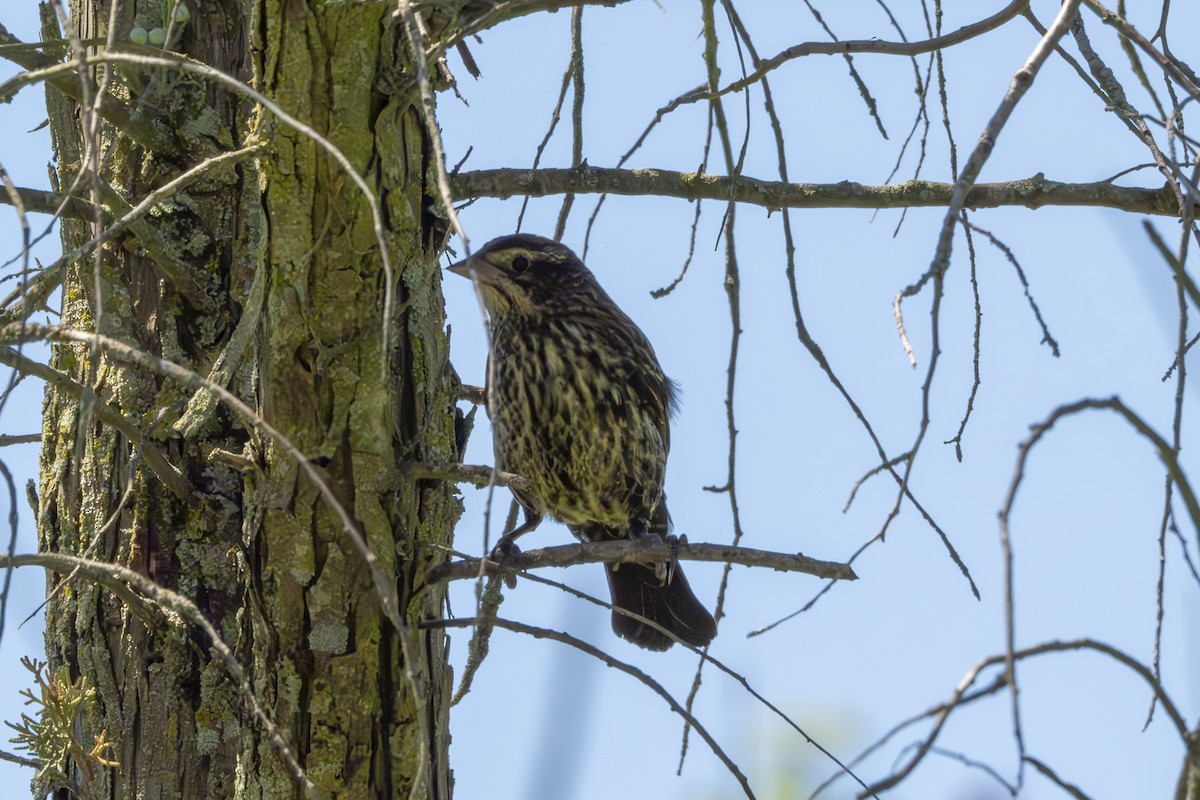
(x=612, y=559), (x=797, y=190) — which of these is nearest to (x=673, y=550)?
(x=612, y=559)

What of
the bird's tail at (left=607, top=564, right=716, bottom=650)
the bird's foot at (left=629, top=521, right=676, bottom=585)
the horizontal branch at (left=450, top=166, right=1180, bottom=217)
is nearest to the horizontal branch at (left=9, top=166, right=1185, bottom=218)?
the horizontal branch at (left=450, top=166, right=1180, bottom=217)

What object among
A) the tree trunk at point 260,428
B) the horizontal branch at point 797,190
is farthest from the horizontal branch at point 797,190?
the tree trunk at point 260,428

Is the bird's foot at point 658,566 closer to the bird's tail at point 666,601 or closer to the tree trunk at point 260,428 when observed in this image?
the bird's tail at point 666,601

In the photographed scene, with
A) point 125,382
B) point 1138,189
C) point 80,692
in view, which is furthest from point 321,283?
point 1138,189

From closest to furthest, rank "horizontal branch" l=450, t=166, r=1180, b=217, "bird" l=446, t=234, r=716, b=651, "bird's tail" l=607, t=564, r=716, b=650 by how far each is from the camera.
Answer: "horizontal branch" l=450, t=166, r=1180, b=217, "bird" l=446, t=234, r=716, b=651, "bird's tail" l=607, t=564, r=716, b=650

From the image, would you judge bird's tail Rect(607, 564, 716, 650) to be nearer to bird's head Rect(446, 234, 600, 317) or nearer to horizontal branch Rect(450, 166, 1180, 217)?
bird's head Rect(446, 234, 600, 317)

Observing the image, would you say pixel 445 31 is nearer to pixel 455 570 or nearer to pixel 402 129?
pixel 402 129

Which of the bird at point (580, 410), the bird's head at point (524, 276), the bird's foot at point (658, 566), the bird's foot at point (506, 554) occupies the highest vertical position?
the bird's head at point (524, 276)

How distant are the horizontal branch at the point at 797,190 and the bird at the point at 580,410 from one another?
2.79ft

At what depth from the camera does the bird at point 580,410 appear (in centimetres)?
392

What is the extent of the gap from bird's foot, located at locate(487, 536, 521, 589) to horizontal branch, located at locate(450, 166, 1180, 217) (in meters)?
0.84

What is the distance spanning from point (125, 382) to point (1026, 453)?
2.24 metres

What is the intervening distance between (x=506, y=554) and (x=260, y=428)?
1.34 m

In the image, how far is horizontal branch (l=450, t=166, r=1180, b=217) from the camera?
3162 millimetres
